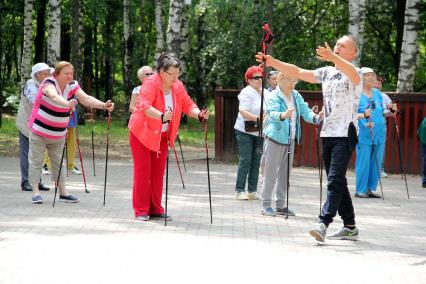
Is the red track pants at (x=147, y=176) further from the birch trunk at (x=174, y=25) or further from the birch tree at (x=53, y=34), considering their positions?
the birch tree at (x=53, y=34)

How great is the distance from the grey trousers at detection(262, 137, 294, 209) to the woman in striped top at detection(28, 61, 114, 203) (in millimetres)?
2261

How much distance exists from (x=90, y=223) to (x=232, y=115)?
9.45m

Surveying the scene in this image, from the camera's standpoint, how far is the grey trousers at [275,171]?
11.2m

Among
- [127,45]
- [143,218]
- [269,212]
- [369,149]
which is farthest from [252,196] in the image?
[127,45]

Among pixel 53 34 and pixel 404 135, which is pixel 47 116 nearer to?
pixel 404 135

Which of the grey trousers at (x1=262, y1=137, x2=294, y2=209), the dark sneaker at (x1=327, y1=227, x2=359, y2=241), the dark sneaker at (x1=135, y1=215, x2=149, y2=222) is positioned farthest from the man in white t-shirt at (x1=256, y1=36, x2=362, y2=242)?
the dark sneaker at (x1=135, y1=215, x2=149, y2=222)

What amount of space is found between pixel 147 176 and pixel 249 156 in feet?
8.66

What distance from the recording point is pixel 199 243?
888 centimetres

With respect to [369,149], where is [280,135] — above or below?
above

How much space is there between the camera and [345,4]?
3206 centimetres

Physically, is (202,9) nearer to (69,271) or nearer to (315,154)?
(315,154)

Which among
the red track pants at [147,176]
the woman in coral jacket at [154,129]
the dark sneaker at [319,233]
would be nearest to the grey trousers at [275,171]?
the woman in coral jacket at [154,129]

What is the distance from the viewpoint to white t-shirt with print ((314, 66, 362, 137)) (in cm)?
901

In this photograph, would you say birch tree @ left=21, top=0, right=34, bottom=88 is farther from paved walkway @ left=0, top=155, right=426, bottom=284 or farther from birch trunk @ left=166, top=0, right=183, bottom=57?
paved walkway @ left=0, top=155, right=426, bottom=284
